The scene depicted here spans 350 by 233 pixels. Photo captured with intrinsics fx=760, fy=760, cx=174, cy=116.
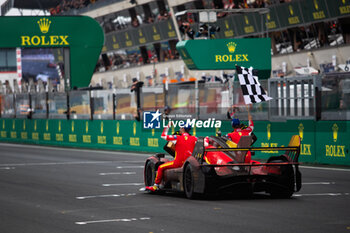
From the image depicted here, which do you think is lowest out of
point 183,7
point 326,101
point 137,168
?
point 137,168

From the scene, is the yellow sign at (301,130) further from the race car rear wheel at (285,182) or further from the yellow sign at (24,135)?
the yellow sign at (24,135)

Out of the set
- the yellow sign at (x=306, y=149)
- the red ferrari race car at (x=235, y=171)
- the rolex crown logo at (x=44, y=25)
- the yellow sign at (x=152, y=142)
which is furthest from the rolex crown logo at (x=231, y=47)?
the red ferrari race car at (x=235, y=171)

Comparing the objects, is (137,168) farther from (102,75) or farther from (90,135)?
(102,75)

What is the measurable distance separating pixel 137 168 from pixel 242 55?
10.6m

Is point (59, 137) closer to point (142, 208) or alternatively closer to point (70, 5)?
point (142, 208)

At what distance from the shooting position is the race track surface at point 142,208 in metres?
9.65

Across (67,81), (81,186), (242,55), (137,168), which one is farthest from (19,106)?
(81,186)

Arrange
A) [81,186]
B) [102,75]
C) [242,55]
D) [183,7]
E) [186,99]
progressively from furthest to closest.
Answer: [102,75] < [183,7] < [242,55] < [186,99] < [81,186]

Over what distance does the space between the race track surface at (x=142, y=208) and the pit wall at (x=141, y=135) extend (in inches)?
58.2

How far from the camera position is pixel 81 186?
50.8 ft

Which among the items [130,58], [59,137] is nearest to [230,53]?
[59,137]

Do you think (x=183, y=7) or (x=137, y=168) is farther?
(x=183, y=7)

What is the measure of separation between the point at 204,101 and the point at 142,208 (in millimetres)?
13768

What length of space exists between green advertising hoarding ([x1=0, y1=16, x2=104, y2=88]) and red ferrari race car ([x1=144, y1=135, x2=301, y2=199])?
23.3m
